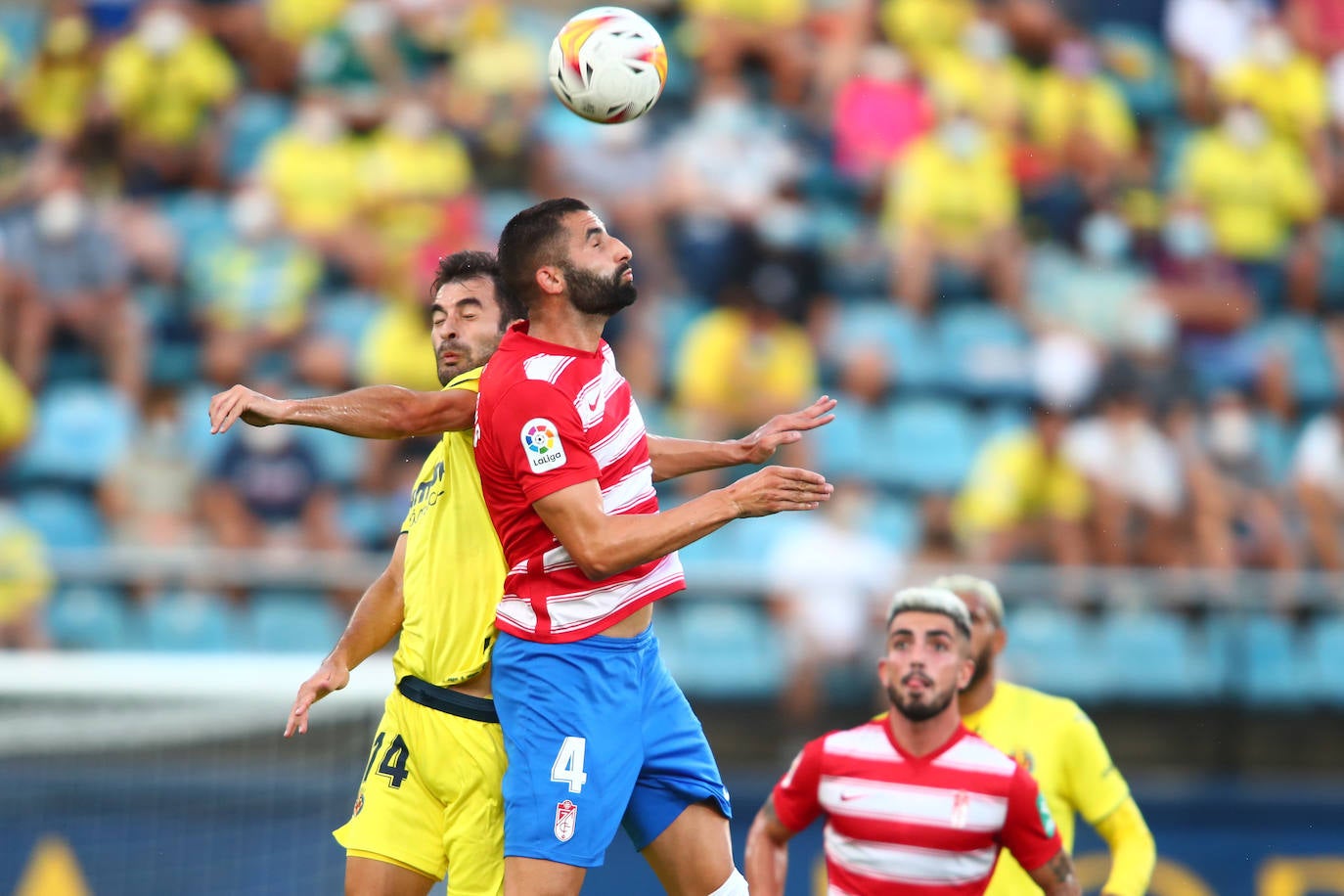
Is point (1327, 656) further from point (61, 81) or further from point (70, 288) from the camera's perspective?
point (61, 81)

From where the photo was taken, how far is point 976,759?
18.8 feet

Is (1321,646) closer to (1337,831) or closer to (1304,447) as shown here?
(1337,831)

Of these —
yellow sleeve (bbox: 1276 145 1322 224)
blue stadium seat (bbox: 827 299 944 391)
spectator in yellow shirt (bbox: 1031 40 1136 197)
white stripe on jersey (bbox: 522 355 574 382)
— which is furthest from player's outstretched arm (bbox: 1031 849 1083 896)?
yellow sleeve (bbox: 1276 145 1322 224)

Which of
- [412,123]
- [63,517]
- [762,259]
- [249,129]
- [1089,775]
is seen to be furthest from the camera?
[249,129]

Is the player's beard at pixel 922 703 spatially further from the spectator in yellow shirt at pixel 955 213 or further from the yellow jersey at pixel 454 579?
the spectator in yellow shirt at pixel 955 213

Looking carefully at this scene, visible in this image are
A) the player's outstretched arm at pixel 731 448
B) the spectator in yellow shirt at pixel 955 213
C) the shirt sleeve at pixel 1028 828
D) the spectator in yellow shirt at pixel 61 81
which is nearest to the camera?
the player's outstretched arm at pixel 731 448

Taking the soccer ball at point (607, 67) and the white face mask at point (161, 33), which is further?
the white face mask at point (161, 33)

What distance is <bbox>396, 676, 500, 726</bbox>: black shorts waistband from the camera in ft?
17.4

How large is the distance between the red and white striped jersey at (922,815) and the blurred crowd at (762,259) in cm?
381

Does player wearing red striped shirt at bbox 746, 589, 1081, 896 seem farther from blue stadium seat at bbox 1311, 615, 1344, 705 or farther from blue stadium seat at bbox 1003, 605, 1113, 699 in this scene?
blue stadium seat at bbox 1311, 615, 1344, 705

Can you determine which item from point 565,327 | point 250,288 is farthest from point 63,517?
point 565,327

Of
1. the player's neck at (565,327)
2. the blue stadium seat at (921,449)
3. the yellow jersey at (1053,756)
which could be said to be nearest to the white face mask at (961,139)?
the blue stadium seat at (921,449)

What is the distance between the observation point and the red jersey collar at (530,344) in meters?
5.04

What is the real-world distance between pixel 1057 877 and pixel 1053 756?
85cm
